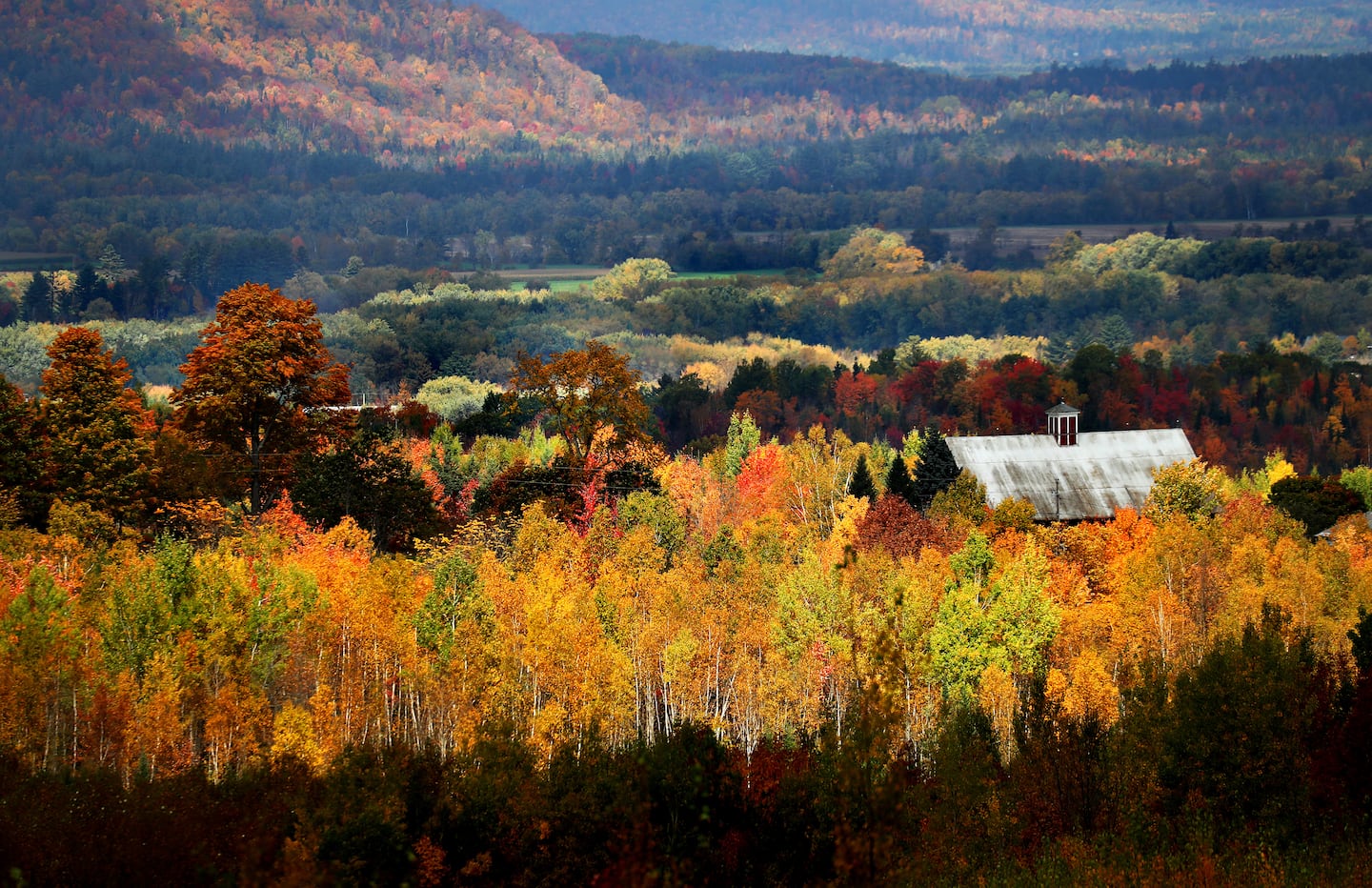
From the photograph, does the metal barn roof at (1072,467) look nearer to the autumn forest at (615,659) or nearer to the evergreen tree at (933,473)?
the evergreen tree at (933,473)

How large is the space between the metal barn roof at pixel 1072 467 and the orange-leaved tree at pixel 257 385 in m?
41.6

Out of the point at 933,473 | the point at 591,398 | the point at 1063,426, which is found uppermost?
the point at 591,398

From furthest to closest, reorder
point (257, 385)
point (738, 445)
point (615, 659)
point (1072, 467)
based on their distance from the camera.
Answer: point (738, 445), point (1072, 467), point (257, 385), point (615, 659)

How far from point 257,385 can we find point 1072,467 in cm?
5338

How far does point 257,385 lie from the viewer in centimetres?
8388

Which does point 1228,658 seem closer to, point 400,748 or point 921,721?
point 921,721

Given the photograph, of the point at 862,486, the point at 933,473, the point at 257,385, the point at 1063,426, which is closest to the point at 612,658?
the point at 257,385

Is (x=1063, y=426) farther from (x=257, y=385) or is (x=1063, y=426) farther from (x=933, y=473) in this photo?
(x=257, y=385)

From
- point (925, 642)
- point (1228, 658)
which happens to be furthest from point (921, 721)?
point (1228, 658)

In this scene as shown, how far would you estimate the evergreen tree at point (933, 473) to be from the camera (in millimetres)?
103000

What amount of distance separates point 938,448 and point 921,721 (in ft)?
134

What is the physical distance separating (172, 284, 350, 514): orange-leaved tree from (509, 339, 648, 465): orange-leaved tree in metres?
12.3

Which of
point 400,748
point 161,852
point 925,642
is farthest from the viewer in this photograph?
point 925,642

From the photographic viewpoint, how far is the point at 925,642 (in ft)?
229
